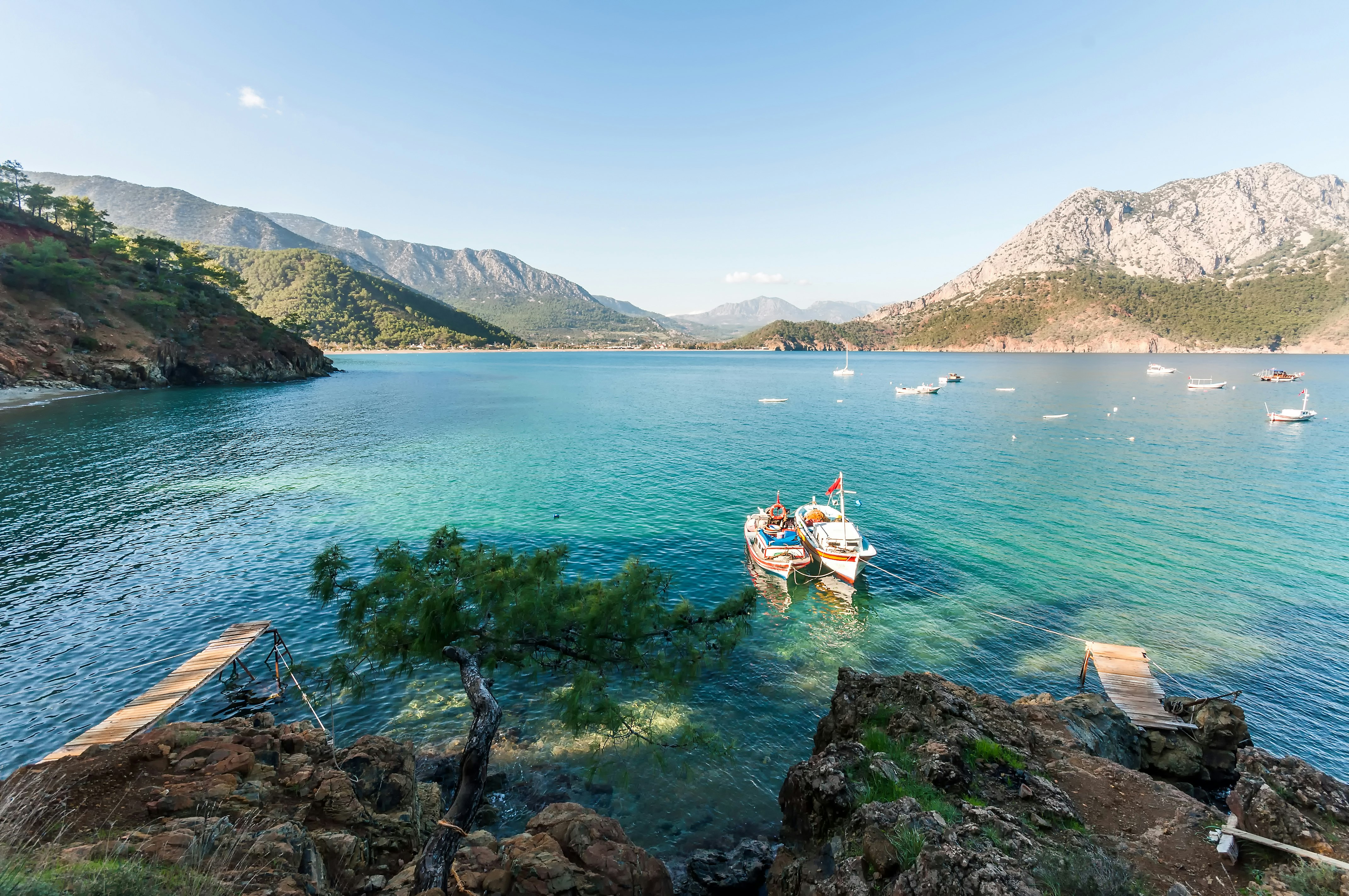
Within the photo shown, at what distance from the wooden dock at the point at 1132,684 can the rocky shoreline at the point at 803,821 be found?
2302 millimetres

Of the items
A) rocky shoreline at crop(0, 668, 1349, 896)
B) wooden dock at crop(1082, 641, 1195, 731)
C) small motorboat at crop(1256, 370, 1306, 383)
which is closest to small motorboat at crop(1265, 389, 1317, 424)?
small motorboat at crop(1256, 370, 1306, 383)

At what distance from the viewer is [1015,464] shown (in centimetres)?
5300

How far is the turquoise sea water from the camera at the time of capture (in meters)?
18.6

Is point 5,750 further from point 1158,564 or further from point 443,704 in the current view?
point 1158,564

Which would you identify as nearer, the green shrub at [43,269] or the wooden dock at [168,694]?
the wooden dock at [168,694]

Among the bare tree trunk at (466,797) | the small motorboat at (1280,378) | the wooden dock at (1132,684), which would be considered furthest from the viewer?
the small motorboat at (1280,378)

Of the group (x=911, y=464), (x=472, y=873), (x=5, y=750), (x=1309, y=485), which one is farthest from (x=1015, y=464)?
Result: (x=5, y=750)

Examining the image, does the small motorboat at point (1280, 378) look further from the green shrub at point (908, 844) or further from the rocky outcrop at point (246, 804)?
the rocky outcrop at point (246, 804)

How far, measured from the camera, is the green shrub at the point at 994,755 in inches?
461

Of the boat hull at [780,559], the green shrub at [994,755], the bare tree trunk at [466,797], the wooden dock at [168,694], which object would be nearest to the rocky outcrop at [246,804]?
the bare tree trunk at [466,797]

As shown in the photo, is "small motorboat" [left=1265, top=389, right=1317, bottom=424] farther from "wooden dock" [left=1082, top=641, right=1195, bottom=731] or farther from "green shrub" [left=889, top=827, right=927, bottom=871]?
"green shrub" [left=889, top=827, right=927, bottom=871]

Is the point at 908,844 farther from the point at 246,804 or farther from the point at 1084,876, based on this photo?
the point at 246,804

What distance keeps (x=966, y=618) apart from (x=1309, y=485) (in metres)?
45.0

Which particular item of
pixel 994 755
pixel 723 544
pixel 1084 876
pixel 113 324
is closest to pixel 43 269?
pixel 113 324
